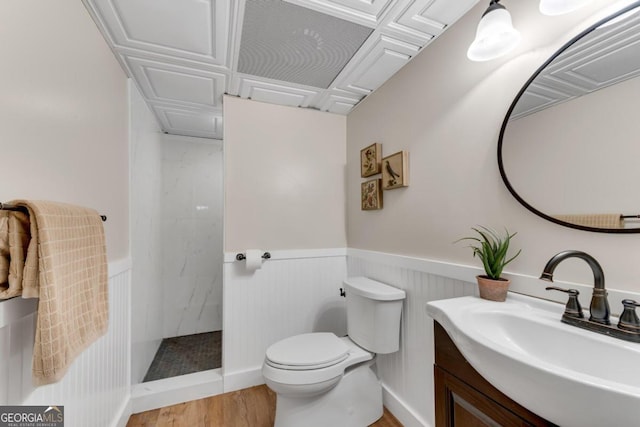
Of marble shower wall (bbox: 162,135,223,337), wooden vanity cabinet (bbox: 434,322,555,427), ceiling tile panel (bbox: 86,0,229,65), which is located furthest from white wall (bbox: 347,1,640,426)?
marble shower wall (bbox: 162,135,223,337)

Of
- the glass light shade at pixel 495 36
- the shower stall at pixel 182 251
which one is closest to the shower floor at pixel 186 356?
the shower stall at pixel 182 251

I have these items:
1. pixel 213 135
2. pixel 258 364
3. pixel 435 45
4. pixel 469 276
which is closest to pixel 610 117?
pixel 469 276

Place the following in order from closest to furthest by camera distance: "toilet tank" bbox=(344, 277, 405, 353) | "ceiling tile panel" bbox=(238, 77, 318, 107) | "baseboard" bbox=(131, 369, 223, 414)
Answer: "toilet tank" bbox=(344, 277, 405, 353), "baseboard" bbox=(131, 369, 223, 414), "ceiling tile panel" bbox=(238, 77, 318, 107)

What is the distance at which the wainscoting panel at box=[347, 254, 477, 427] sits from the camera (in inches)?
52.3

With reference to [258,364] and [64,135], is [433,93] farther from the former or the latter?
[258,364]

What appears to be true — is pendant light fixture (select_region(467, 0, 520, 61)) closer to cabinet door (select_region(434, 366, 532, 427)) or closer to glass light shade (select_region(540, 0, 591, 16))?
glass light shade (select_region(540, 0, 591, 16))

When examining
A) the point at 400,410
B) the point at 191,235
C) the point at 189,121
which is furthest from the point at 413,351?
the point at 189,121

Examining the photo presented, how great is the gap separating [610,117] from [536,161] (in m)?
0.22

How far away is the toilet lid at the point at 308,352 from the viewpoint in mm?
1348

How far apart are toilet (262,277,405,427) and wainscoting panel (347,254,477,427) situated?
0.07m

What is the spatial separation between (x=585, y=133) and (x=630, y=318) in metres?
0.55

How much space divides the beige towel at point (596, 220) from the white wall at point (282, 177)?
1.50 m

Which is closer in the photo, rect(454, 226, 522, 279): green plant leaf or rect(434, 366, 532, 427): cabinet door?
rect(434, 366, 532, 427): cabinet door

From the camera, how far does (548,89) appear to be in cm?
93
